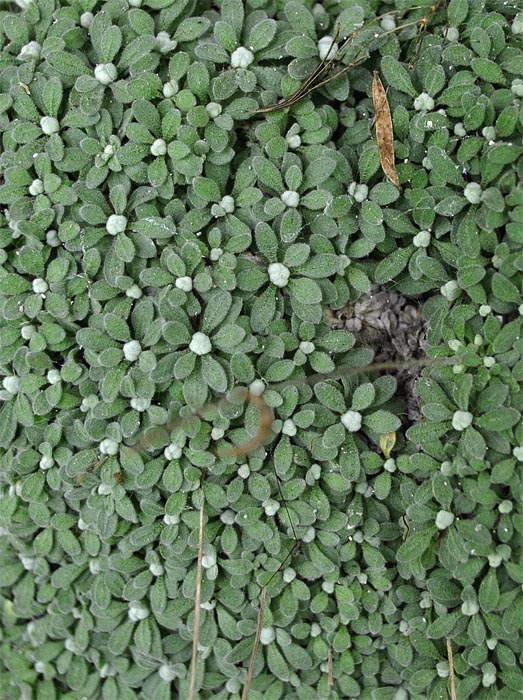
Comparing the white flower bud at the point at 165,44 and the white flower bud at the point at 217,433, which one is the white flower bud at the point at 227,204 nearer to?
the white flower bud at the point at 165,44

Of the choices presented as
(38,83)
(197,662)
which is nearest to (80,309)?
(38,83)

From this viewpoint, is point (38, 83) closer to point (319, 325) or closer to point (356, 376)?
point (319, 325)

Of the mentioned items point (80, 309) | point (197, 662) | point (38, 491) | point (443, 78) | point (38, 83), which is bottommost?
point (197, 662)

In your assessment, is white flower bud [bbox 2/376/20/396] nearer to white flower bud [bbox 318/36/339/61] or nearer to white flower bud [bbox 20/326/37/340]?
Answer: white flower bud [bbox 20/326/37/340]

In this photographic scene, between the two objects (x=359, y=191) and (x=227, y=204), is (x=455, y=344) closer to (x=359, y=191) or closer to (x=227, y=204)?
(x=359, y=191)

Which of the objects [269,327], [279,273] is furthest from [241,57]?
[269,327]
